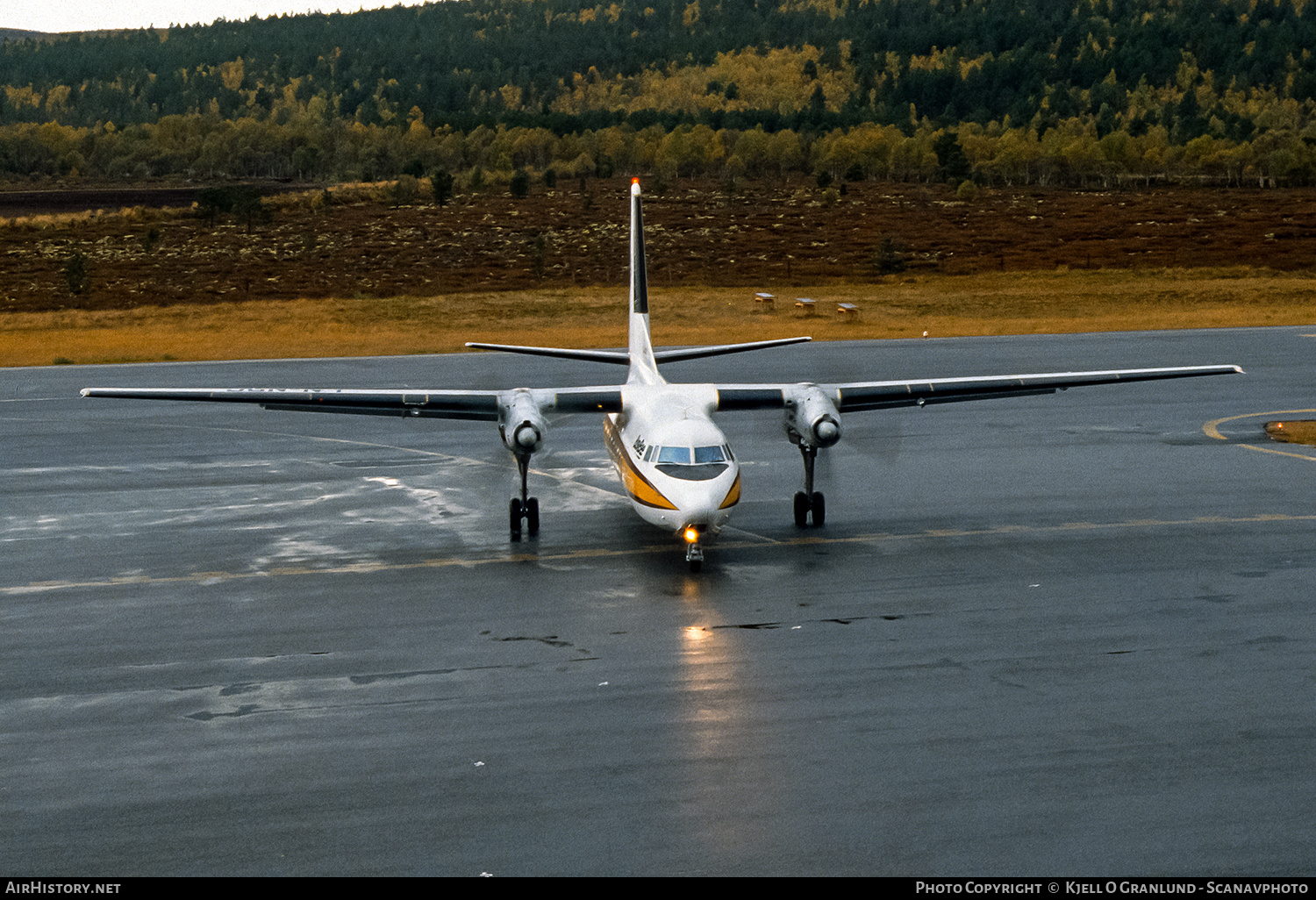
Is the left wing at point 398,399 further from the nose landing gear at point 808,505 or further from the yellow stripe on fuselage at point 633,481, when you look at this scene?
the nose landing gear at point 808,505

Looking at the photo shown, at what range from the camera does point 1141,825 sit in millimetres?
12656

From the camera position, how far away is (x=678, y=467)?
22797mm

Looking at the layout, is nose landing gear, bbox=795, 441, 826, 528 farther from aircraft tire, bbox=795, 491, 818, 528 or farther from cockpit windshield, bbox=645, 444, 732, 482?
cockpit windshield, bbox=645, 444, 732, 482

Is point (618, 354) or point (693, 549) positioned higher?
point (618, 354)

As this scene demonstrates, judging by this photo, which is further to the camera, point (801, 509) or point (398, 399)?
point (801, 509)

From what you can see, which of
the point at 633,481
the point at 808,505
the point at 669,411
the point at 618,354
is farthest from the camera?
the point at 618,354

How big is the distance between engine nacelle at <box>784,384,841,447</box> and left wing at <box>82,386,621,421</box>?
143 inches

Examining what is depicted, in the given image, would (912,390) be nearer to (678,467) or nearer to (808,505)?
A: (808,505)

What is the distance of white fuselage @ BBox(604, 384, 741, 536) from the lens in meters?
22.2

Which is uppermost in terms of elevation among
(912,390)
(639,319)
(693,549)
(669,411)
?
(639,319)

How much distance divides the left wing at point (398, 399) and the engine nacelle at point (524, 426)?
0.31 m

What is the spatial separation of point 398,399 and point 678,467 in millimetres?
6369

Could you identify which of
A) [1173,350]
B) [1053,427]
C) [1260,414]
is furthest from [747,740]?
[1173,350]

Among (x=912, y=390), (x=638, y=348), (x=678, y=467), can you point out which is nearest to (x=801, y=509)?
(x=912, y=390)
